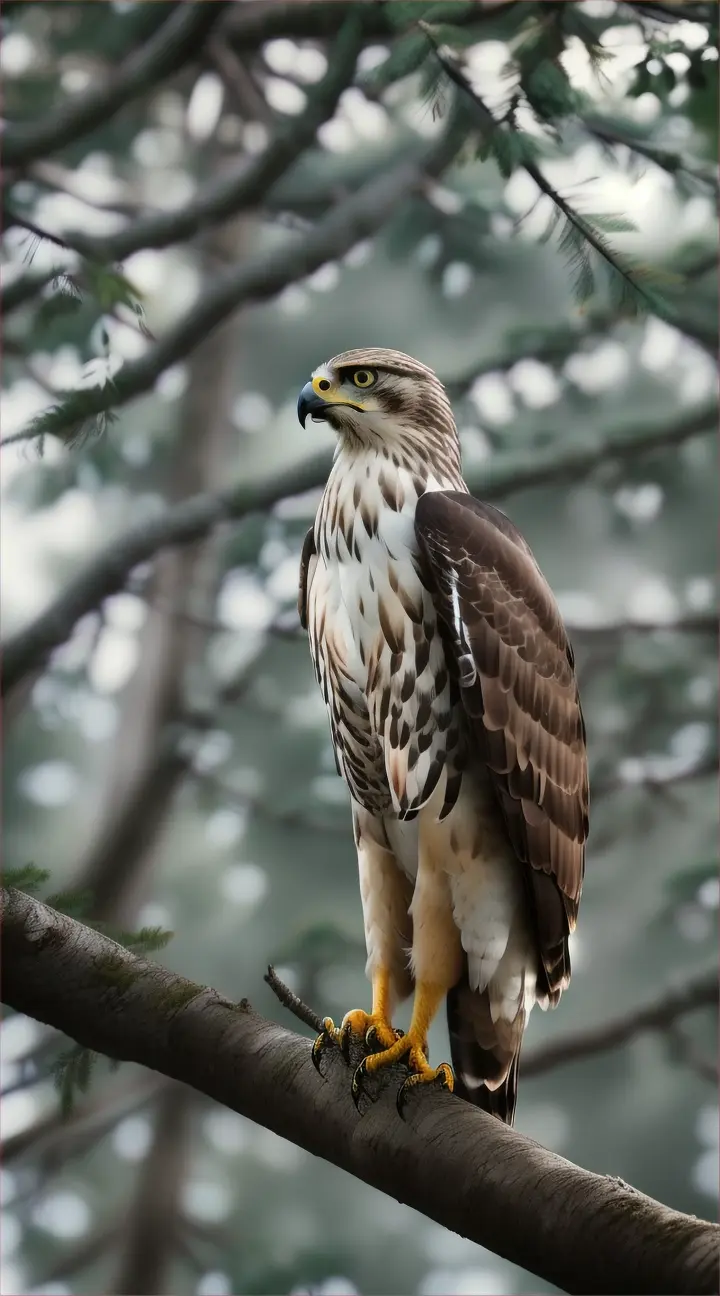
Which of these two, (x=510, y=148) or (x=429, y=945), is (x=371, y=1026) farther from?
(x=510, y=148)

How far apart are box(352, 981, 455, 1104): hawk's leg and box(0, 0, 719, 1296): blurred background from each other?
2.19 feet

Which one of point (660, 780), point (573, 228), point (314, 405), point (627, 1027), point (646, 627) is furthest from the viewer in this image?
point (660, 780)

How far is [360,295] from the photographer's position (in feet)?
43.2

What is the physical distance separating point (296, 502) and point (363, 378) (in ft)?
11.1

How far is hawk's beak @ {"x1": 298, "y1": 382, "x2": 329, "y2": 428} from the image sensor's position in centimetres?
339

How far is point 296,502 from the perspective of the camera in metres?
6.91

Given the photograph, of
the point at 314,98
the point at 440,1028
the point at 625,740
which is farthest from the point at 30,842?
the point at 314,98

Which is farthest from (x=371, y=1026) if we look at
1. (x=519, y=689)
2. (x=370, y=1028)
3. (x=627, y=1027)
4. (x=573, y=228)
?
(x=627, y=1027)

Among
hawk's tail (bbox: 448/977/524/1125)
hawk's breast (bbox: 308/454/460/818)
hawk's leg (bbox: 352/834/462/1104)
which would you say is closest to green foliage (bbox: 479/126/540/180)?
hawk's breast (bbox: 308/454/460/818)

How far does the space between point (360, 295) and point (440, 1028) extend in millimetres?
6730

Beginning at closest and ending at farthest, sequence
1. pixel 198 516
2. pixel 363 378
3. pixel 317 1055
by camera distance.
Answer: pixel 317 1055 < pixel 363 378 < pixel 198 516

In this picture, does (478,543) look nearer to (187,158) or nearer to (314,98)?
(314,98)

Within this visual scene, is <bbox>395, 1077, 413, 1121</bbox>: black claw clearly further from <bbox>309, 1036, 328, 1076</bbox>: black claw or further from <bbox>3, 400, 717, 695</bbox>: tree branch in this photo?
<bbox>3, 400, 717, 695</bbox>: tree branch

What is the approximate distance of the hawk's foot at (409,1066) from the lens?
297 cm
